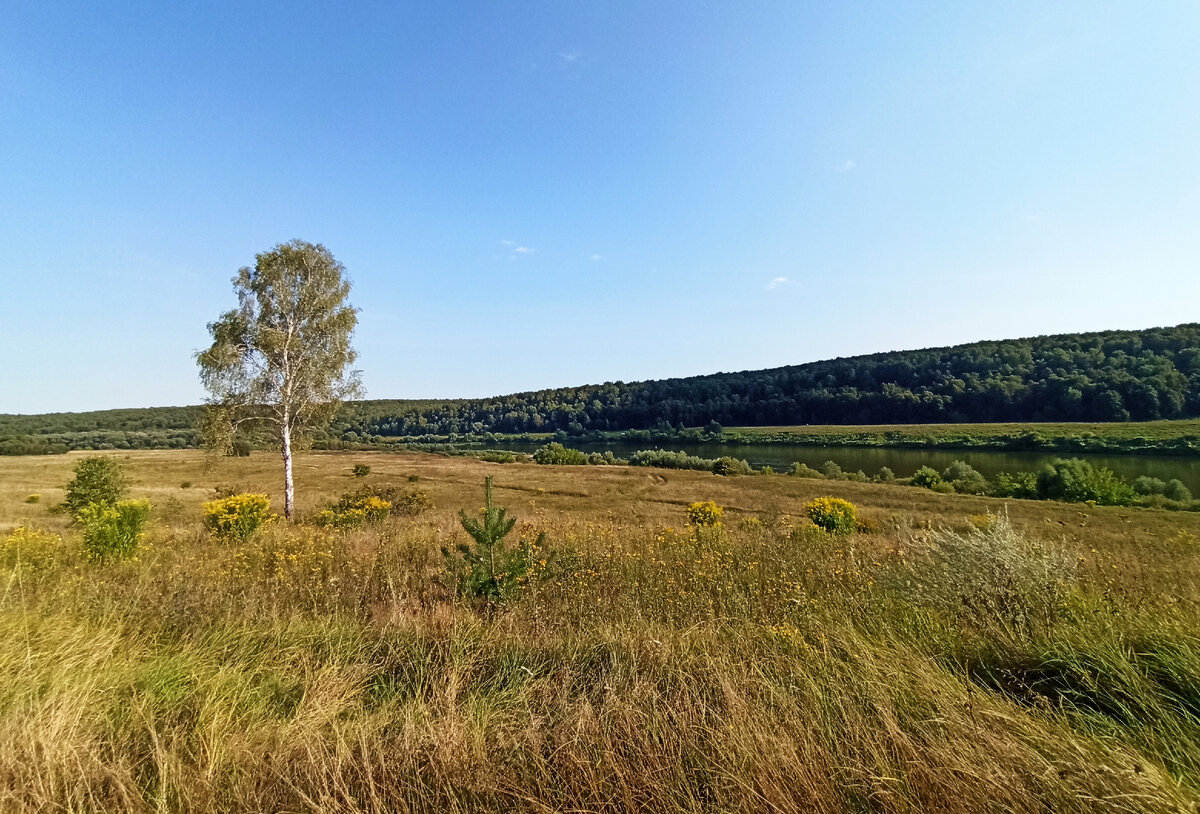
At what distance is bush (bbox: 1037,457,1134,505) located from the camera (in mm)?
31312

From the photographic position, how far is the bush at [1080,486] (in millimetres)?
31312

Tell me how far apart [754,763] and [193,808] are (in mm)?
2446

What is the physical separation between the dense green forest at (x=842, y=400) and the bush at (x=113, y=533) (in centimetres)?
6443

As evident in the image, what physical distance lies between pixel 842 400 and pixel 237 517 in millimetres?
129215

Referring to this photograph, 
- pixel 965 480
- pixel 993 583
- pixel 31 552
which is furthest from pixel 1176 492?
pixel 31 552

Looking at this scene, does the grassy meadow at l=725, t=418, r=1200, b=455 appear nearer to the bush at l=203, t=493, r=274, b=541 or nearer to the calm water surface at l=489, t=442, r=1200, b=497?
the calm water surface at l=489, t=442, r=1200, b=497

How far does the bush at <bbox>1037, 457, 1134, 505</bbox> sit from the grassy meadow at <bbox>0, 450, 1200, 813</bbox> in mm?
35763

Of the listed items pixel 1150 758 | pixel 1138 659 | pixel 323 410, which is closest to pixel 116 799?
pixel 1150 758

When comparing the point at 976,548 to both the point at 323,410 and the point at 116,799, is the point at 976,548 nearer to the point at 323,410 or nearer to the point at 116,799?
the point at 116,799

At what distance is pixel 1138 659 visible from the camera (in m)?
3.02

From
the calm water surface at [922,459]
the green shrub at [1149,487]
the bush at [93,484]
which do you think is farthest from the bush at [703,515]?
the calm water surface at [922,459]

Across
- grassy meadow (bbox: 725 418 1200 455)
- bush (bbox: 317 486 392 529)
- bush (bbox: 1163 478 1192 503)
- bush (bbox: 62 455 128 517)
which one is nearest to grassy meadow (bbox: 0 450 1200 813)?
bush (bbox: 317 486 392 529)

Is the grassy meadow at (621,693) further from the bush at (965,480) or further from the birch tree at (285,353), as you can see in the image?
the bush at (965,480)

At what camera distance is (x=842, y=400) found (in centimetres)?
12194
